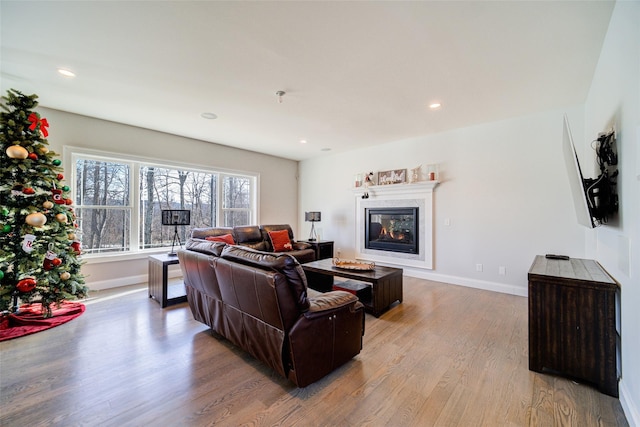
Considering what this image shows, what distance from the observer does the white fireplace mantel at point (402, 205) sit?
467 cm

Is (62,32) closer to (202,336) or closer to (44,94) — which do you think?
(44,94)

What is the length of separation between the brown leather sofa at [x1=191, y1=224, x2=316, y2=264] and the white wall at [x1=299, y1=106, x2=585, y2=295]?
2.01 metres

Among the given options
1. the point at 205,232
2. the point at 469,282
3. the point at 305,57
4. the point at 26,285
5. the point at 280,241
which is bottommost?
the point at 469,282

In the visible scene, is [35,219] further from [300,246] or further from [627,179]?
[627,179]

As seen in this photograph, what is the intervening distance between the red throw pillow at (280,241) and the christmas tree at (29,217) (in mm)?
2886

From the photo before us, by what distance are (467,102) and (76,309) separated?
552cm

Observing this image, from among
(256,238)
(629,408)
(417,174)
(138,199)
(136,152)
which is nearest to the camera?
(629,408)

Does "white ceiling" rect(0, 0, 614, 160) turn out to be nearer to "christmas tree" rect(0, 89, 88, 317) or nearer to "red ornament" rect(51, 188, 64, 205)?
"christmas tree" rect(0, 89, 88, 317)

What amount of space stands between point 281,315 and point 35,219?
3065 mm

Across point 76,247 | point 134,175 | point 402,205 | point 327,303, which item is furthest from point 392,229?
point 76,247

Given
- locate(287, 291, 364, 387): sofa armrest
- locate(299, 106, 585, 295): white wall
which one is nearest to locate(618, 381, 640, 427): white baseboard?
locate(287, 291, 364, 387): sofa armrest

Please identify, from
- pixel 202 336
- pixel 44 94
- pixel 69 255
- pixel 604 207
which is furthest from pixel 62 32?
pixel 604 207

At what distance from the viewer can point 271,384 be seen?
1.86m

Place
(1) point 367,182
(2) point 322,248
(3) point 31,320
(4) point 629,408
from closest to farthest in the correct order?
(4) point 629,408, (3) point 31,320, (1) point 367,182, (2) point 322,248
